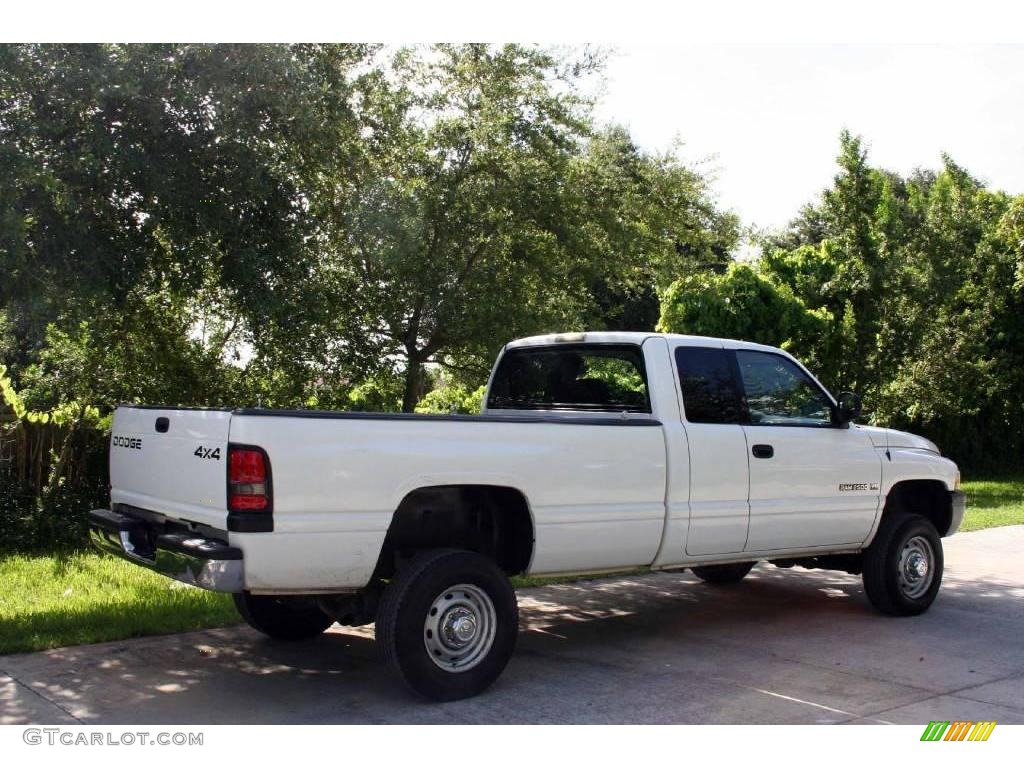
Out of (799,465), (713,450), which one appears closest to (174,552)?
(713,450)

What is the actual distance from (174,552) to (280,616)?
5.77 ft

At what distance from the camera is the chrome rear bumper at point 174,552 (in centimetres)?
503

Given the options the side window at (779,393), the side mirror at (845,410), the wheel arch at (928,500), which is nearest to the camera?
the side window at (779,393)

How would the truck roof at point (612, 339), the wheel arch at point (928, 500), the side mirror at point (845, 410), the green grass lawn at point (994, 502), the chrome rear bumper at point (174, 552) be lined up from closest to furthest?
the chrome rear bumper at point (174, 552), the truck roof at point (612, 339), the side mirror at point (845, 410), the wheel arch at point (928, 500), the green grass lawn at point (994, 502)

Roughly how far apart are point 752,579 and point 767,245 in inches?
451

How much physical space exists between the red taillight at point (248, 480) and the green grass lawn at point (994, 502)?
11239 millimetres

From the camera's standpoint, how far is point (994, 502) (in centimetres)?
1748

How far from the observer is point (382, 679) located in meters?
6.16

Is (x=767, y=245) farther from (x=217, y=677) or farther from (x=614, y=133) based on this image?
(x=217, y=677)

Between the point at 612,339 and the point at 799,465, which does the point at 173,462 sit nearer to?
the point at 612,339

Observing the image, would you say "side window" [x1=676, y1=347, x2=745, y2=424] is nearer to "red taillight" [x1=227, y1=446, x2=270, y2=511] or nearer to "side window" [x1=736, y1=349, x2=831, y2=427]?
"side window" [x1=736, y1=349, x2=831, y2=427]

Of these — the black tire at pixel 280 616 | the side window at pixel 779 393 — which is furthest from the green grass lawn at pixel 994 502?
the black tire at pixel 280 616

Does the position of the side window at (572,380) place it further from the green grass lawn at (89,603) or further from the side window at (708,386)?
the green grass lawn at (89,603)

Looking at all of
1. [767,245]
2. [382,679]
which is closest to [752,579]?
[382,679]
